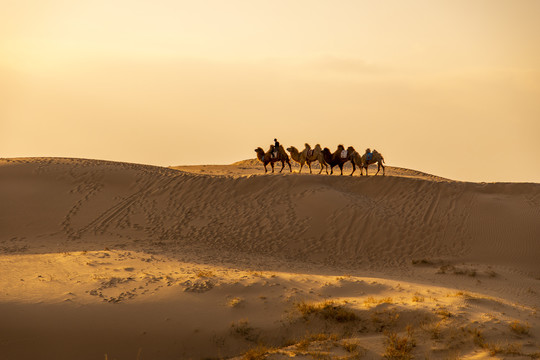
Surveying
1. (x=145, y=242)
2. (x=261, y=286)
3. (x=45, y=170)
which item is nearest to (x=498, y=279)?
(x=261, y=286)

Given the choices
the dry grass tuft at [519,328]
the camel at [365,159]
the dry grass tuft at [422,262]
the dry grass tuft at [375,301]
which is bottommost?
the dry grass tuft at [422,262]

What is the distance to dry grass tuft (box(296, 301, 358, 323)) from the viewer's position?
11961mm

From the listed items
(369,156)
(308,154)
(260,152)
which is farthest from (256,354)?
(260,152)

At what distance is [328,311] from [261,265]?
22.0 feet

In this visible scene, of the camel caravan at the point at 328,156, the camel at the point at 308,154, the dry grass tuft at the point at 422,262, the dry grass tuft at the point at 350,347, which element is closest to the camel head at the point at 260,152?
the camel caravan at the point at 328,156

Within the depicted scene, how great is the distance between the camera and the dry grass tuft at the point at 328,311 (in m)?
12.0

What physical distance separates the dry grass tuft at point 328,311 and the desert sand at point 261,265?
0.04 metres

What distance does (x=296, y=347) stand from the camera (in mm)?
10320

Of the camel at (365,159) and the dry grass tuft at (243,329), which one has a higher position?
the camel at (365,159)

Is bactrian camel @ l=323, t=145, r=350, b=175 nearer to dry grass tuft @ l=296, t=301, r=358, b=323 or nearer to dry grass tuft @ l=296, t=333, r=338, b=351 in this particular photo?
dry grass tuft @ l=296, t=301, r=358, b=323

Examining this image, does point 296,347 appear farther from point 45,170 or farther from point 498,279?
point 45,170

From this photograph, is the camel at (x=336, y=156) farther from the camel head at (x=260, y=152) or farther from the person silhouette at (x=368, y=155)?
the camel head at (x=260, y=152)

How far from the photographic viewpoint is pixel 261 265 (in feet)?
61.4

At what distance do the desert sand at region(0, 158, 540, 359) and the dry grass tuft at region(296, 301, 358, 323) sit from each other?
37mm
